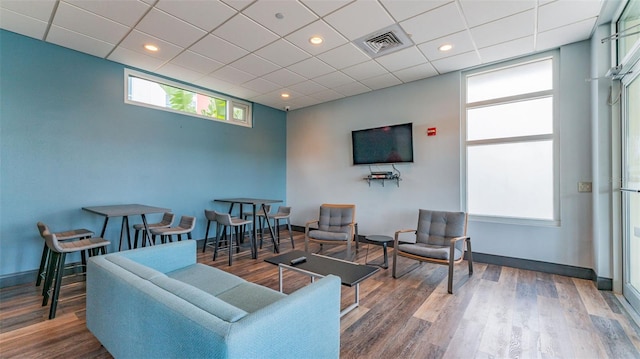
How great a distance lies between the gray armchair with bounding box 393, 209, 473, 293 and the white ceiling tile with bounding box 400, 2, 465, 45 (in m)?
2.33

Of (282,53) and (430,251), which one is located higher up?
(282,53)

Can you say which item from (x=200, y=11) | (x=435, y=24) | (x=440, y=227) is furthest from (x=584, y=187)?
(x=200, y=11)

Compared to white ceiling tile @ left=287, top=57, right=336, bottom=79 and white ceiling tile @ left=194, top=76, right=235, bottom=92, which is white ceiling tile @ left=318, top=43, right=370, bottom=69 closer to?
white ceiling tile @ left=287, top=57, right=336, bottom=79

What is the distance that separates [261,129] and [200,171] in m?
1.75

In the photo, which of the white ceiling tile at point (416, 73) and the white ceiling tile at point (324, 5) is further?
the white ceiling tile at point (416, 73)

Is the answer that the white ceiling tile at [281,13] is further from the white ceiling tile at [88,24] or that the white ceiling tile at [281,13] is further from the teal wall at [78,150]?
the teal wall at [78,150]

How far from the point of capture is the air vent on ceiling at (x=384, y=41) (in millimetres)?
3199

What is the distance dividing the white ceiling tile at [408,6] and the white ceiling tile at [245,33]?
1.36m

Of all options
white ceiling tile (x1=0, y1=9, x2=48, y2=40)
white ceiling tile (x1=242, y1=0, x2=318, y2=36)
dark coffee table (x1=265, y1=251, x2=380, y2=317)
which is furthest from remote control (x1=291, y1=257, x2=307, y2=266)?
white ceiling tile (x1=0, y1=9, x2=48, y2=40)

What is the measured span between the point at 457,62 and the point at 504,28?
912 millimetres

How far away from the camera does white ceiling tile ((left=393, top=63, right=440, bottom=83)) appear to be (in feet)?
13.8

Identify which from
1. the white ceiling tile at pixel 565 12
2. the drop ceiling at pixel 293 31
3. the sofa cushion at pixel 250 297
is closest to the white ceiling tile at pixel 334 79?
the drop ceiling at pixel 293 31

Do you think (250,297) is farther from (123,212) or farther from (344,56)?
(344,56)

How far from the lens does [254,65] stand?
410cm
